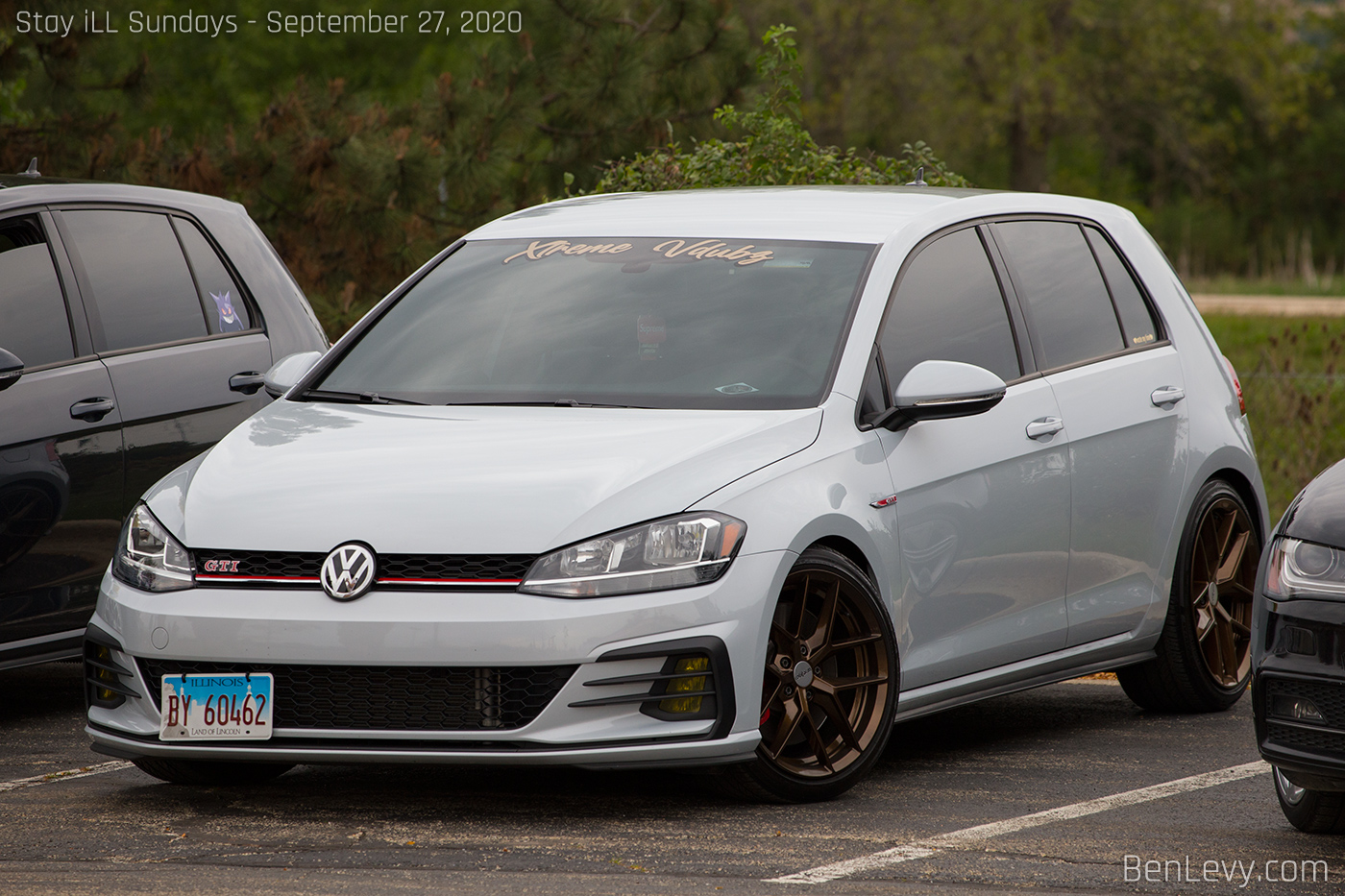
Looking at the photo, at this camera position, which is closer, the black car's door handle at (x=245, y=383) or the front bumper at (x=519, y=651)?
the front bumper at (x=519, y=651)

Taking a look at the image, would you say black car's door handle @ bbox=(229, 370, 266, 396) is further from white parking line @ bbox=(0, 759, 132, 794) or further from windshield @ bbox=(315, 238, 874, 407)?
white parking line @ bbox=(0, 759, 132, 794)

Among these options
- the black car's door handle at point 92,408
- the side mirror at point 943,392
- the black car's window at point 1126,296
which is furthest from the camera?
the black car's window at point 1126,296

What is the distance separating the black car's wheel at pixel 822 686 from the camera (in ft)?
17.8

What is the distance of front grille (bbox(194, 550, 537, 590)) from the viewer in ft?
16.6

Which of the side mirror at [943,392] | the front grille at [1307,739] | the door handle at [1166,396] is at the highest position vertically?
the side mirror at [943,392]

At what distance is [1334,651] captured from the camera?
15.1ft

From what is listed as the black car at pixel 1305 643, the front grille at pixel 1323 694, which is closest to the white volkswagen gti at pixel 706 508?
the black car at pixel 1305 643

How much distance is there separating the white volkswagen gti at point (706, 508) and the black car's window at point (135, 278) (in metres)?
1.14

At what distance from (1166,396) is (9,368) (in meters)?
3.96

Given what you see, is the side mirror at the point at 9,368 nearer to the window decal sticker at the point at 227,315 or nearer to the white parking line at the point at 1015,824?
the window decal sticker at the point at 227,315

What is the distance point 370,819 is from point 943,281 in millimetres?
2524

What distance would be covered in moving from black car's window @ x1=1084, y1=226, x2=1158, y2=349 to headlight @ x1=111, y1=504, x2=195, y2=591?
140 inches

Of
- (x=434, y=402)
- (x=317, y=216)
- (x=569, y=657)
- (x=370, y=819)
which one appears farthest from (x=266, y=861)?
(x=317, y=216)

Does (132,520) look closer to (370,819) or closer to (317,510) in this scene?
(317,510)
